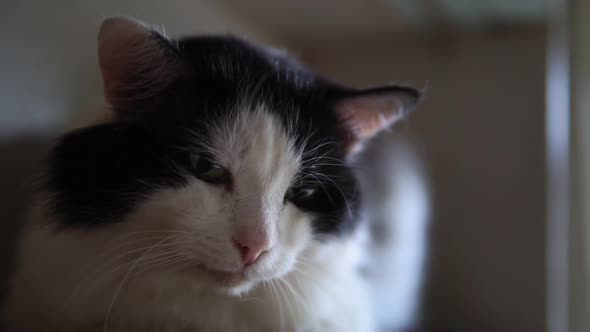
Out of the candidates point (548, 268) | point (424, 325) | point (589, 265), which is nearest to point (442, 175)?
point (548, 268)

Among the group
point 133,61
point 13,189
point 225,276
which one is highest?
point 133,61

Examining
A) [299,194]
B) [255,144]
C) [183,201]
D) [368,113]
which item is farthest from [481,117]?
[183,201]

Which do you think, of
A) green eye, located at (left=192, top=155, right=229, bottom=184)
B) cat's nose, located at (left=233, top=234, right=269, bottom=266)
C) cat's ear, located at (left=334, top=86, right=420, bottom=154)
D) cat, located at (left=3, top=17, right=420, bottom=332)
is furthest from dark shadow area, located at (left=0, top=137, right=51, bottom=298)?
cat's ear, located at (left=334, top=86, right=420, bottom=154)

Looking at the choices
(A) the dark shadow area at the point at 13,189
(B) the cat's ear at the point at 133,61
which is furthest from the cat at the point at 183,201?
(A) the dark shadow area at the point at 13,189

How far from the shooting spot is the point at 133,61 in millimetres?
782

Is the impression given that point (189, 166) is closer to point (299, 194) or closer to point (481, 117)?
point (299, 194)

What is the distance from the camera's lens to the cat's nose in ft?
2.28

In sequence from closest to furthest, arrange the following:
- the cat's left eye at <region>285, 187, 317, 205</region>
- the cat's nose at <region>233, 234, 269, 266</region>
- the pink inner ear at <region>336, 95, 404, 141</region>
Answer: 1. the cat's nose at <region>233, 234, 269, 266</region>
2. the cat's left eye at <region>285, 187, 317, 205</region>
3. the pink inner ear at <region>336, 95, 404, 141</region>

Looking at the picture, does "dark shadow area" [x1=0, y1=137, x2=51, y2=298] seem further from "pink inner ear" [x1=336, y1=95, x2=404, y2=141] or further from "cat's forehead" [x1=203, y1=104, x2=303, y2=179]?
"pink inner ear" [x1=336, y1=95, x2=404, y2=141]

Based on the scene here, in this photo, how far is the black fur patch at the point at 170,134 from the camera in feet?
2.46

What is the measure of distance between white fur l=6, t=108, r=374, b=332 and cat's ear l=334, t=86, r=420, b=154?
0.22 metres

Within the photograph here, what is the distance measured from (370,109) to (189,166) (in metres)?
0.43

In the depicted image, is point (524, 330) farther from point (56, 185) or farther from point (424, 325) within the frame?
point (56, 185)

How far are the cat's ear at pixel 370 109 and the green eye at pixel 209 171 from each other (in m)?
0.32
